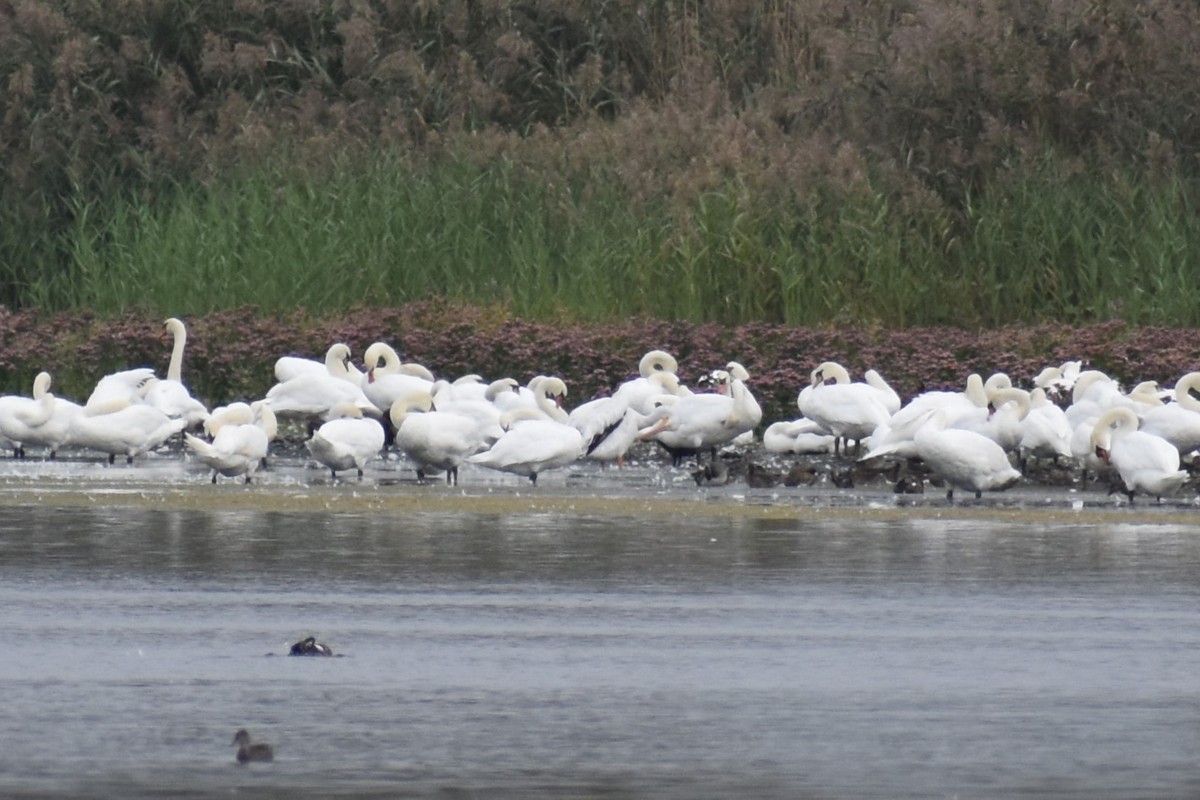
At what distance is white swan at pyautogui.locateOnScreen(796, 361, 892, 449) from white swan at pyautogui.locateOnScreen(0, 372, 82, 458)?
564cm

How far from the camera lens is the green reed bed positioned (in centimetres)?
2441

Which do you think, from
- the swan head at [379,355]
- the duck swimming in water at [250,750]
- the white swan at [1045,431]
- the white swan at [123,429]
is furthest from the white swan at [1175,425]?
the duck swimming in water at [250,750]

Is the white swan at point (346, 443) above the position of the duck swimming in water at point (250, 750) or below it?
above

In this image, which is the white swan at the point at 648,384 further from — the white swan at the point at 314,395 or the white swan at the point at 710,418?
the white swan at the point at 314,395

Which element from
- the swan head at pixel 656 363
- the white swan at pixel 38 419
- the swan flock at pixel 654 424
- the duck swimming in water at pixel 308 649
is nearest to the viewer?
the duck swimming in water at pixel 308 649

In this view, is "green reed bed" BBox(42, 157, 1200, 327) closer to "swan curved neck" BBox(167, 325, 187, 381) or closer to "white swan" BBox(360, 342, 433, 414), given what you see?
"swan curved neck" BBox(167, 325, 187, 381)

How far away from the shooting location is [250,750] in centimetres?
830

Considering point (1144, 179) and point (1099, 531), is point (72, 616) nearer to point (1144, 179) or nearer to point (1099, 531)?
point (1099, 531)

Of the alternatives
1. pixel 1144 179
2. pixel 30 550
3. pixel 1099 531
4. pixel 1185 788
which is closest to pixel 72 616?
pixel 30 550

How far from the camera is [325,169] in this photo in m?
28.9

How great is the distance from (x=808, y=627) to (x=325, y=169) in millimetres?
18512

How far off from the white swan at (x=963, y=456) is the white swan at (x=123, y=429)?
6045mm

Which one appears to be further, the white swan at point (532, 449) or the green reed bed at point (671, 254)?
the green reed bed at point (671, 254)

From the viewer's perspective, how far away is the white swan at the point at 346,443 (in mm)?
17859
